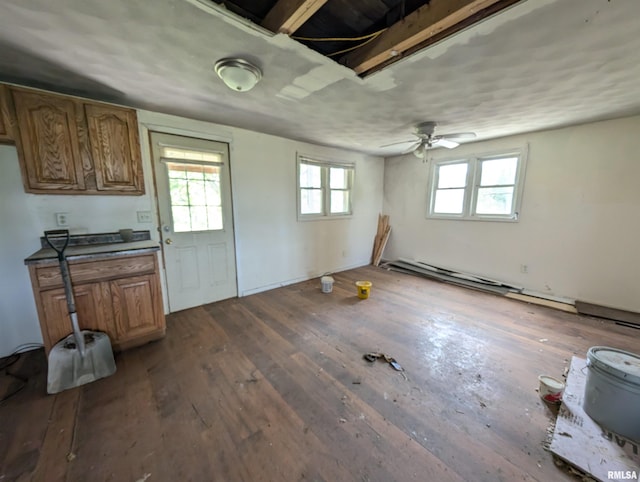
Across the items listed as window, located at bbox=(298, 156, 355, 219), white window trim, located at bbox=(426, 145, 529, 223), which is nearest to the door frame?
window, located at bbox=(298, 156, 355, 219)

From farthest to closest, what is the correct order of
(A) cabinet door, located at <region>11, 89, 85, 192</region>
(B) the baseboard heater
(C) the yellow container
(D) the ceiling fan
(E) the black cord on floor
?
(C) the yellow container
(D) the ceiling fan
(B) the baseboard heater
(A) cabinet door, located at <region>11, 89, 85, 192</region>
(E) the black cord on floor

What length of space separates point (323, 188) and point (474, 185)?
2.59 metres

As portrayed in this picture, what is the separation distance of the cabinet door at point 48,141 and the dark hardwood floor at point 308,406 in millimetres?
1633

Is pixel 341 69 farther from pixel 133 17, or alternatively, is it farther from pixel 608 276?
pixel 608 276

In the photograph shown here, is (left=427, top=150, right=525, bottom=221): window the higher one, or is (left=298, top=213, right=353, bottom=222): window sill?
(left=427, top=150, right=525, bottom=221): window

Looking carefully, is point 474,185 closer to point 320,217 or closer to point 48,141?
point 320,217

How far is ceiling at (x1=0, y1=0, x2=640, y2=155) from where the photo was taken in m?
1.29

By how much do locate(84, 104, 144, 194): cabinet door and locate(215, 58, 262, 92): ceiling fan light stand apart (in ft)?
4.27

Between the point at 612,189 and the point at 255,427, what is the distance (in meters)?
4.68

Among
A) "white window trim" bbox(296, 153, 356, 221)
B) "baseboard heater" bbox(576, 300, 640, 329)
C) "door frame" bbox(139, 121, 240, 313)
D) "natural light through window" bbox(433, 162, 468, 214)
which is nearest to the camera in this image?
"door frame" bbox(139, 121, 240, 313)

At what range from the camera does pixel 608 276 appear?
310 centimetres

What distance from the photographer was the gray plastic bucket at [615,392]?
138 cm

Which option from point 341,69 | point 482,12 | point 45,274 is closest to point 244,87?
point 341,69

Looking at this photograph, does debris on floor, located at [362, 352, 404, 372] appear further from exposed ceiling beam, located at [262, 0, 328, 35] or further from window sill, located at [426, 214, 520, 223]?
window sill, located at [426, 214, 520, 223]
